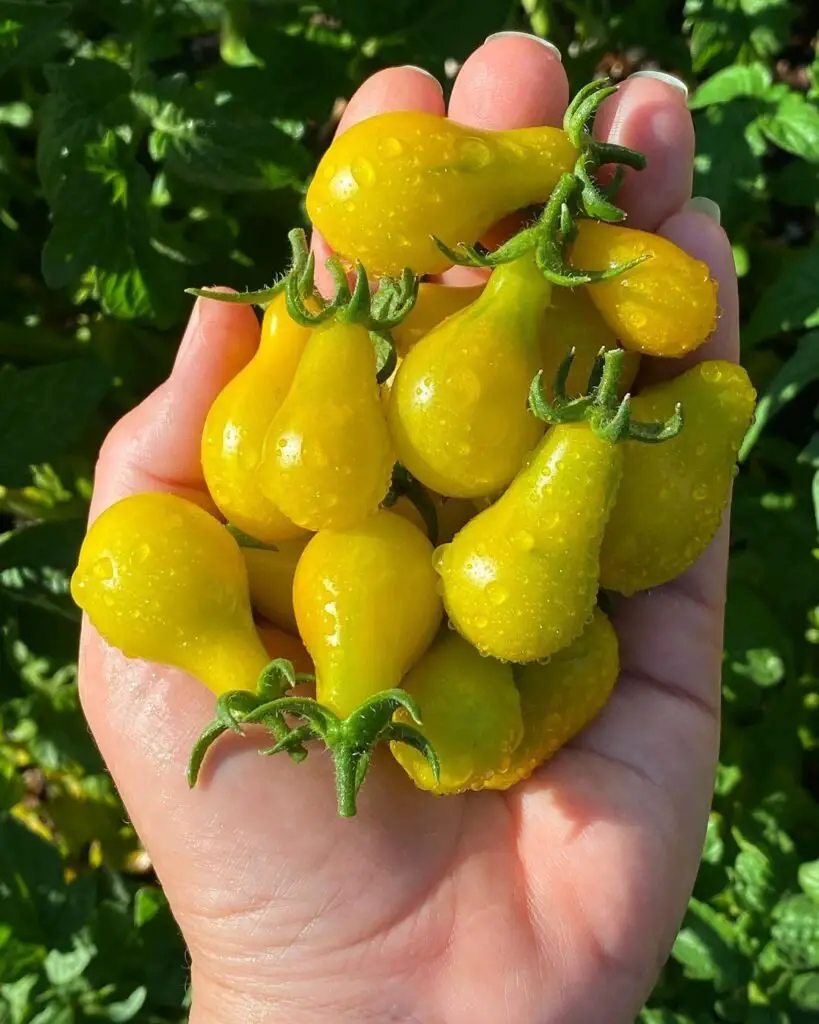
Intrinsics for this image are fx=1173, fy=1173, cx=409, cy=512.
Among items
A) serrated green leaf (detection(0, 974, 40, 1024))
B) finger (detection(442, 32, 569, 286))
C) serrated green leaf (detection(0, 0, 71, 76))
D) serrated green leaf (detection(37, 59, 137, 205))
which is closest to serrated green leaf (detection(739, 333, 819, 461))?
finger (detection(442, 32, 569, 286))

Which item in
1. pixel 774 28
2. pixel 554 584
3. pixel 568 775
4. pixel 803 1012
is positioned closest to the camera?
pixel 554 584

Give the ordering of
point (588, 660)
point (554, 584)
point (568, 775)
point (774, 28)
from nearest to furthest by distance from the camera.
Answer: point (554, 584), point (588, 660), point (568, 775), point (774, 28)

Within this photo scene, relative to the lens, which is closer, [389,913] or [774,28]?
[389,913]

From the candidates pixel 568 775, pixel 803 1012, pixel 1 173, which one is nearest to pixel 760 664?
pixel 803 1012

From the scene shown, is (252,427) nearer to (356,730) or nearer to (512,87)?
(356,730)

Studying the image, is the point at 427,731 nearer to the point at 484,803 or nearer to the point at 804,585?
the point at 484,803

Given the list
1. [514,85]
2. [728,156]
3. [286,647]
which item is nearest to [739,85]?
[728,156]

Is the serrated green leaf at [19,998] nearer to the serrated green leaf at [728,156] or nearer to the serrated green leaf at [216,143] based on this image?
the serrated green leaf at [216,143]
